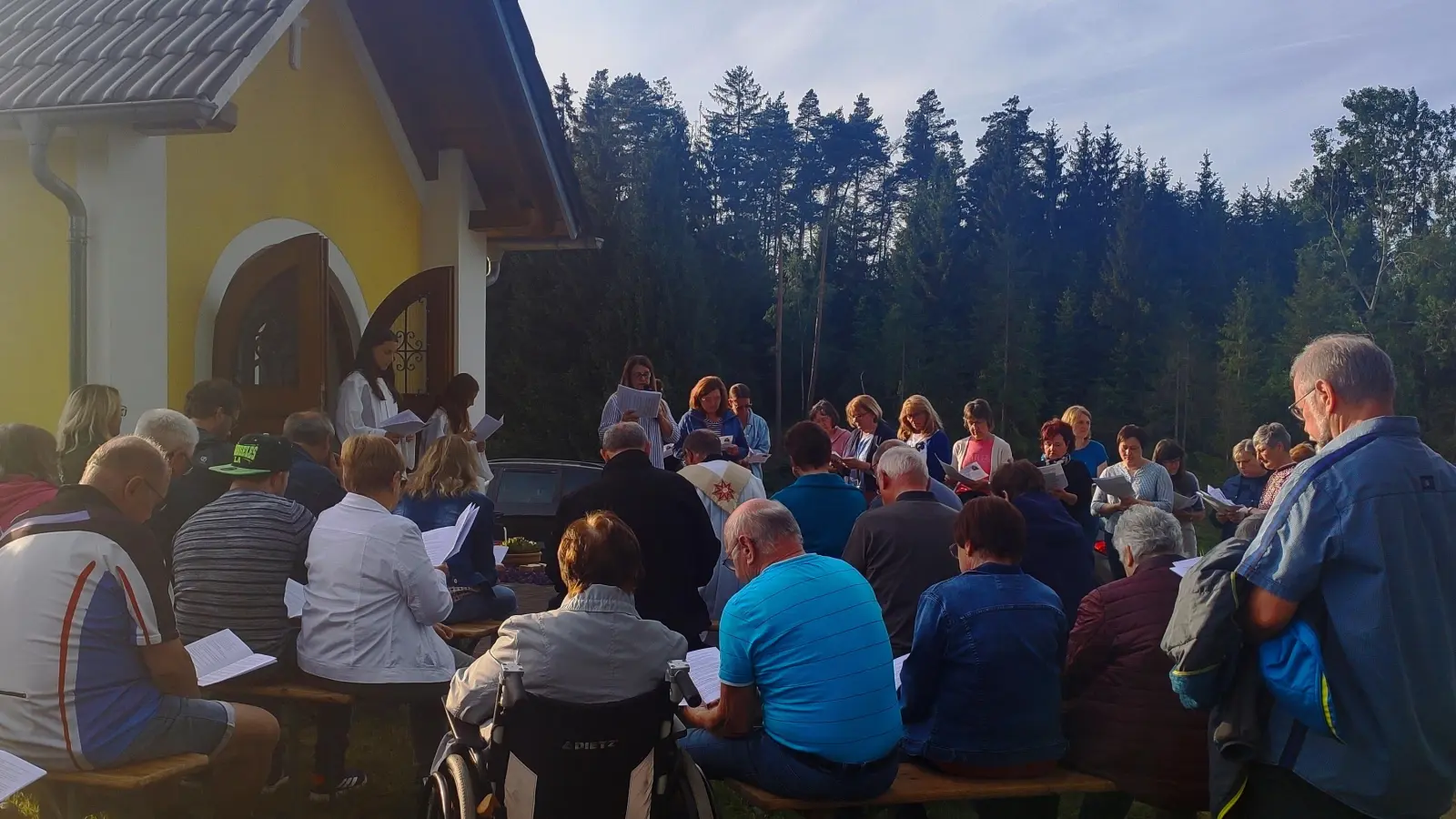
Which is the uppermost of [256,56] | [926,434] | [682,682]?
[256,56]

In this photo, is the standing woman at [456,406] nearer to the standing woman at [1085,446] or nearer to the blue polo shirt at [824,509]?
the blue polo shirt at [824,509]

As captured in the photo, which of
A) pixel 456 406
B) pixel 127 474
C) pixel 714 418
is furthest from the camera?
pixel 714 418

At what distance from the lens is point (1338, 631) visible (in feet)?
8.87

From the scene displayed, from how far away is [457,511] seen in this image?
5.29 meters

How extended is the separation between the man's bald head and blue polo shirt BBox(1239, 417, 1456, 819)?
3.15 m

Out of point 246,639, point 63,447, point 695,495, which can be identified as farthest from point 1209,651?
point 63,447

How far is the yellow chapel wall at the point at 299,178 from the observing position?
6.85 meters

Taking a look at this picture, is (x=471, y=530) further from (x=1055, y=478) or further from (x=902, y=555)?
(x=1055, y=478)

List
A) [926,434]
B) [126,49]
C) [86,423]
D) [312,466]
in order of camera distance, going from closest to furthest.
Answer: [86,423] < [312,466] < [126,49] < [926,434]

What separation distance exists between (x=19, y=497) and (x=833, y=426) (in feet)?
19.0

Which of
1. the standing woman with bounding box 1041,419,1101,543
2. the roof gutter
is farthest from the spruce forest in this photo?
the standing woman with bounding box 1041,419,1101,543

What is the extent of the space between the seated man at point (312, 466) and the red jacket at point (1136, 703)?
10.6 ft

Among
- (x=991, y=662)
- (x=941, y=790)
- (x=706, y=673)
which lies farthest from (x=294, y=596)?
(x=991, y=662)

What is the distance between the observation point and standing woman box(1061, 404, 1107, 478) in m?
8.49
